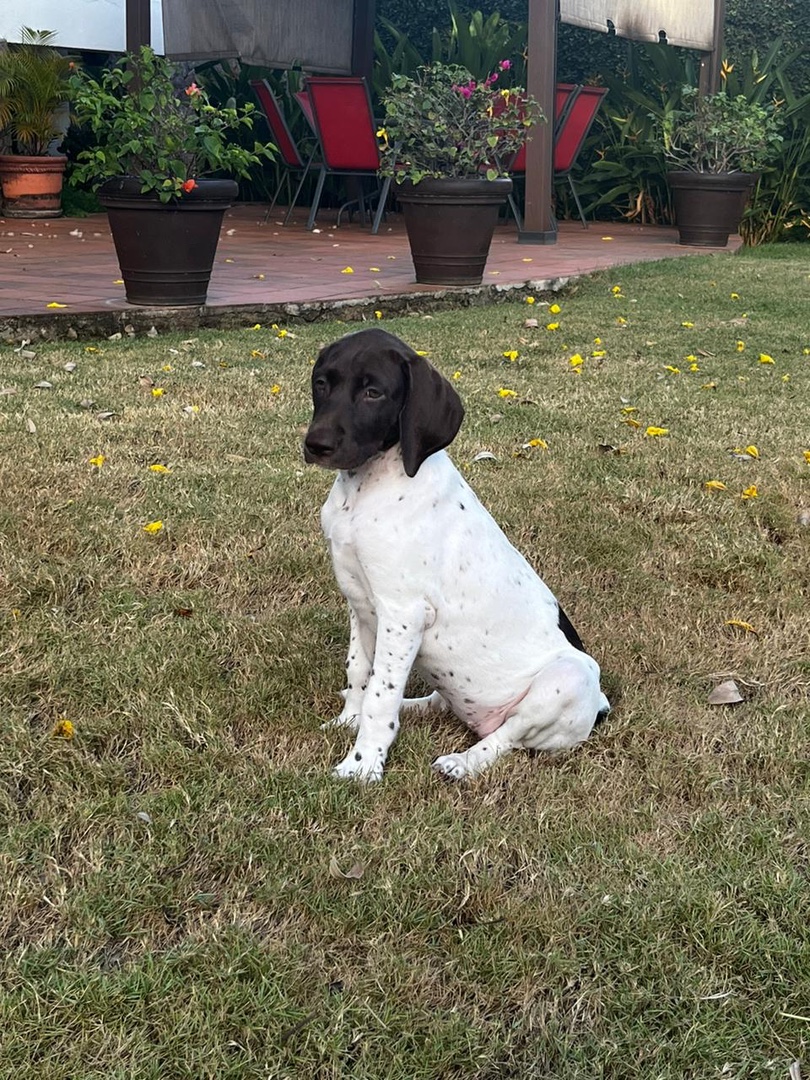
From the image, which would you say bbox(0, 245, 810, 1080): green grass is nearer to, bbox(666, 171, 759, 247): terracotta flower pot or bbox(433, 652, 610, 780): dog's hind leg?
bbox(433, 652, 610, 780): dog's hind leg

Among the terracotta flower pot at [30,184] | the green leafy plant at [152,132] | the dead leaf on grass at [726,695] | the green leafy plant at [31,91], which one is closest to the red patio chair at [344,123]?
the green leafy plant at [31,91]

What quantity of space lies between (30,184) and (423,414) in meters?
11.4

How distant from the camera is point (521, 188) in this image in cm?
1307

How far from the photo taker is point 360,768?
89.2 inches

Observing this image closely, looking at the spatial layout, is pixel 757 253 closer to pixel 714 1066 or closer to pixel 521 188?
pixel 521 188

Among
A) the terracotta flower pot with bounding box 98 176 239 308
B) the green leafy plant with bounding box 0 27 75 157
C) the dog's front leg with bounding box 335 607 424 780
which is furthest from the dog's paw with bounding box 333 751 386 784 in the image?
the green leafy plant with bounding box 0 27 75 157

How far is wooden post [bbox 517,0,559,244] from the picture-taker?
970 cm

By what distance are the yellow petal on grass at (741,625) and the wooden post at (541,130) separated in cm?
751

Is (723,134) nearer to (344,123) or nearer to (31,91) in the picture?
(344,123)

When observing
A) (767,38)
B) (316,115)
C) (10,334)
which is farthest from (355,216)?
(10,334)

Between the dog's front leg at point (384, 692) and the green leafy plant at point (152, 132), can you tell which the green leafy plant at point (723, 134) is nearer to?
the green leafy plant at point (152, 132)

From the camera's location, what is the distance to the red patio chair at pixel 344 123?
9.77 meters

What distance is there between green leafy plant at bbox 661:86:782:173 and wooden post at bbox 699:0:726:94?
97cm

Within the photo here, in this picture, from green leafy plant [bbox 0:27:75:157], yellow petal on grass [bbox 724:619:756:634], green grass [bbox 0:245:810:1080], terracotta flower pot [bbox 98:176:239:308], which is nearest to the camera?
green grass [bbox 0:245:810:1080]
